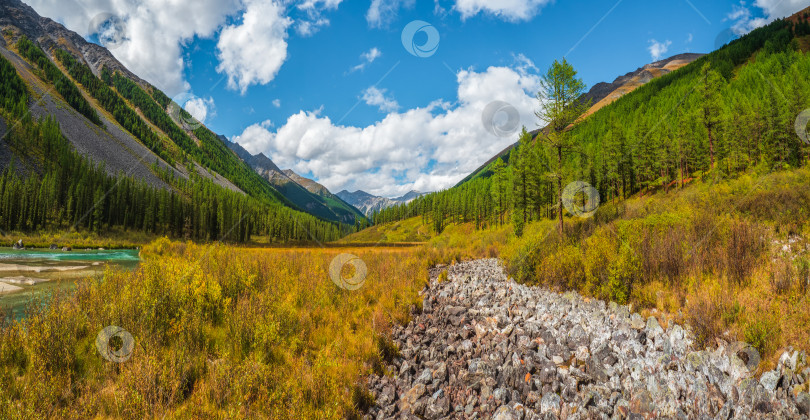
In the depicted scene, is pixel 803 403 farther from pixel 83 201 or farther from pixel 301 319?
pixel 83 201

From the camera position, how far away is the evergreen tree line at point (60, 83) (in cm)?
12912

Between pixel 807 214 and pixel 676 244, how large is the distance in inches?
183

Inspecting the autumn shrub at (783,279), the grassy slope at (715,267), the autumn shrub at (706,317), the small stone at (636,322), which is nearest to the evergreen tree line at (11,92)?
the grassy slope at (715,267)

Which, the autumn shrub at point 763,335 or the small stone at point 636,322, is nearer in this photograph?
the autumn shrub at point 763,335

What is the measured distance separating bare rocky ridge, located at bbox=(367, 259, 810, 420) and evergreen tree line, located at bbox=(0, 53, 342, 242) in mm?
86643

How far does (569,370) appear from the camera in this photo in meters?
4.33

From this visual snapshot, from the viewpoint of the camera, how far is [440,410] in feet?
14.9

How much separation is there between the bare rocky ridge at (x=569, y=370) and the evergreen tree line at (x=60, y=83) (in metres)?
192

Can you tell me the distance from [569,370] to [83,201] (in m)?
95.4

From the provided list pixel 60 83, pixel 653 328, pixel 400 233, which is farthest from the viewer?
pixel 60 83

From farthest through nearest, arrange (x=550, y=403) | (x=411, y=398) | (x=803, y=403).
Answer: (x=411, y=398) < (x=550, y=403) < (x=803, y=403)

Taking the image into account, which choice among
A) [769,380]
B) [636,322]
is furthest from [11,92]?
[769,380]

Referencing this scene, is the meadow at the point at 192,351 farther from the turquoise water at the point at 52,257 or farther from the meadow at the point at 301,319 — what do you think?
the turquoise water at the point at 52,257

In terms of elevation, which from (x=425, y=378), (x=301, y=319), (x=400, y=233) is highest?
(x=400, y=233)
